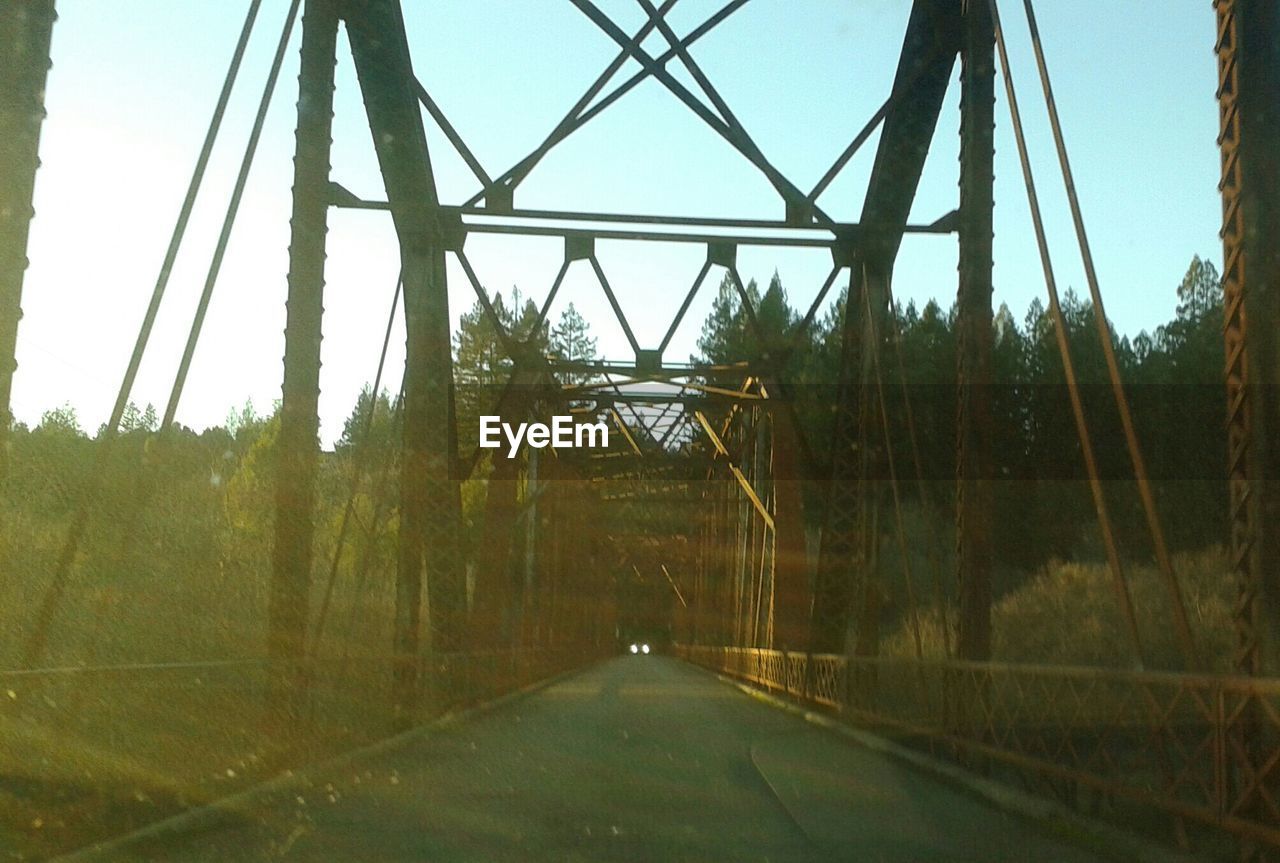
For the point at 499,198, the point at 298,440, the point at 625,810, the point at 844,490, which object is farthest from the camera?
the point at 844,490

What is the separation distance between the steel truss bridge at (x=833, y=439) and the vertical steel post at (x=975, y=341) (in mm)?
24

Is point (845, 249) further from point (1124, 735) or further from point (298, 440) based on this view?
point (1124, 735)

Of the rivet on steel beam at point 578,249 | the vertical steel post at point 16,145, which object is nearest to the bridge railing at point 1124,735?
the vertical steel post at point 16,145

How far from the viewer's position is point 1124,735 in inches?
372

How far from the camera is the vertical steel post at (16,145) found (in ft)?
23.3

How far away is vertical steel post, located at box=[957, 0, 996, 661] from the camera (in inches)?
460

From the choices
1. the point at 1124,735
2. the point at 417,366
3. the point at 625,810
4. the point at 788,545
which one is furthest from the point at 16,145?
the point at 788,545

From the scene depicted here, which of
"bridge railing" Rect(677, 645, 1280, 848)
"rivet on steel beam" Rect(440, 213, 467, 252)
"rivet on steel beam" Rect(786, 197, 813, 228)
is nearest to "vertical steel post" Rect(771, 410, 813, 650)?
"rivet on steel beam" Rect(786, 197, 813, 228)

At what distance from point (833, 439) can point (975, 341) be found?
7358 mm

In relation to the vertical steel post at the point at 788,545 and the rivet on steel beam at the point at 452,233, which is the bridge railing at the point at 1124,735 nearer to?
the rivet on steel beam at the point at 452,233

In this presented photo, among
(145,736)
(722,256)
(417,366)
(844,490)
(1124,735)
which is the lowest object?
(145,736)

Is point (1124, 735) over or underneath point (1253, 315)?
underneath

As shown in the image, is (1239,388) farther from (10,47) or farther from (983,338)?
(10,47)

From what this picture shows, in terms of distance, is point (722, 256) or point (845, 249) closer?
point (845, 249)
